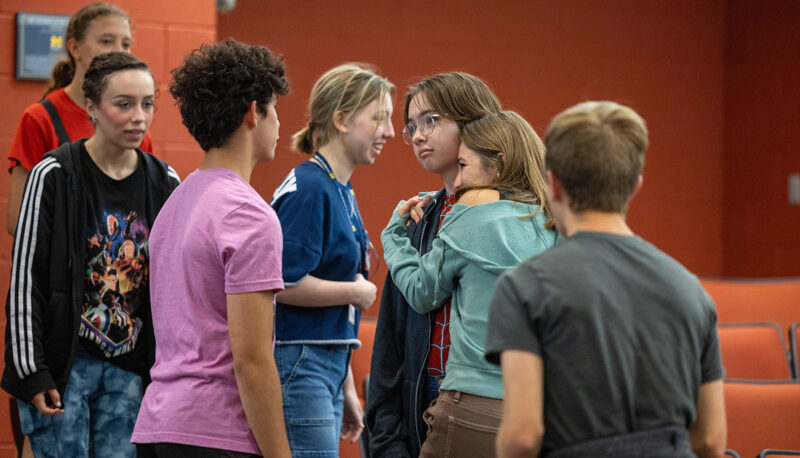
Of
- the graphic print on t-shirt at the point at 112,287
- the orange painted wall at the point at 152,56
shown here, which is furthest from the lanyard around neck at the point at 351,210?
the orange painted wall at the point at 152,56

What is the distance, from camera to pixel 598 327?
1.16m

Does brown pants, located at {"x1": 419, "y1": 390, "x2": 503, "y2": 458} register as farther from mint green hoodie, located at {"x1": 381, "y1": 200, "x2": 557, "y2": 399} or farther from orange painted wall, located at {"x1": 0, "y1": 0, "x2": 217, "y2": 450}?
orange painted wall, located at {"x1": 0, "y1": 0, "x2": 217, "y2": 450}

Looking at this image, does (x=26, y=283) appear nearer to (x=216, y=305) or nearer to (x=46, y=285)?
(x=46, y=285)

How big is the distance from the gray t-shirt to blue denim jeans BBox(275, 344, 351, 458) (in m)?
1.01

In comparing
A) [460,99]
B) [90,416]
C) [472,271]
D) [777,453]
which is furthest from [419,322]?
[777,453]

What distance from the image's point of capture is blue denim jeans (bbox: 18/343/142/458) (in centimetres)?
207

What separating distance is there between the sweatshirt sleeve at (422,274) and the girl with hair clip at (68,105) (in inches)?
44.2

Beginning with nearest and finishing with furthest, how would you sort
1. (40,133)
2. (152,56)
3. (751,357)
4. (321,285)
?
(321,285), (40,133), (152,56), (751,357)

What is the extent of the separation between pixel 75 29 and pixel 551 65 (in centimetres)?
298

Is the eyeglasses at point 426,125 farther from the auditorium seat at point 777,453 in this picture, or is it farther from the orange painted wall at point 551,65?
the orange painted wall at point 551,65

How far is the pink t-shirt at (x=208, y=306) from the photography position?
1.48 meters

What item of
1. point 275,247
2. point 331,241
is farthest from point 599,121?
point 331,241

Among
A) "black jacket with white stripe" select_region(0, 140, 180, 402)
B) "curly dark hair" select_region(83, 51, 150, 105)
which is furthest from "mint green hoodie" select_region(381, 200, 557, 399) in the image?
"curly dark hair" select_region(83, 51, 150, 105)

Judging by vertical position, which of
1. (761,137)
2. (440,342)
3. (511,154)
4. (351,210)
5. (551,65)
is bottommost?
(440,342)
